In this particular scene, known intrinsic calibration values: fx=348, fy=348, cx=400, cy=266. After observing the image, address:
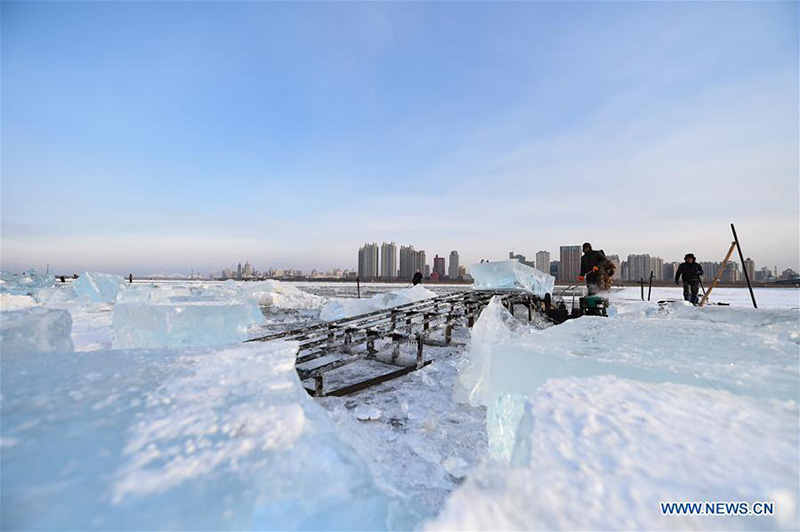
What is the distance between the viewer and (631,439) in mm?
1356

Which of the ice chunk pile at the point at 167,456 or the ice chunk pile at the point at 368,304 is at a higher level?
the ice chunk pile at the point at 167,456

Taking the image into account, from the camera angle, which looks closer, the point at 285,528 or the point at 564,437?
the point at 285,528

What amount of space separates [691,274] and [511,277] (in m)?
5.17

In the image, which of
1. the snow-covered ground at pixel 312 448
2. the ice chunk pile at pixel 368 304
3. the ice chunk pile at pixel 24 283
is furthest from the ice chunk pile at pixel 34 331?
the ice chunk pile at pixel 24 283

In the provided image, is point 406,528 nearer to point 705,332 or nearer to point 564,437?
point 564,437

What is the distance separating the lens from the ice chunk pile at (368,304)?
34.1ft

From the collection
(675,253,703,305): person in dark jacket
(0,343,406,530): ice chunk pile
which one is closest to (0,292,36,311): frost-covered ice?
(0,343,406,530): ice chunk pile

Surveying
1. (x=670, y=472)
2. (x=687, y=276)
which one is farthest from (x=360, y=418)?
(x=687, y=276)

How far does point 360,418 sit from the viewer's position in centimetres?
372

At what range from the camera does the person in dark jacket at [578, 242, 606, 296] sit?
8211mm

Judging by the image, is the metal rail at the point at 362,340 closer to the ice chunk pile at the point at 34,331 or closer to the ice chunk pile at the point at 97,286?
the ice chunk pile at the point at 34,331

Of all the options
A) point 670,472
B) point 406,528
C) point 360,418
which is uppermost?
point 670,472

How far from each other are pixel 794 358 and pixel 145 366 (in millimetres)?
4268

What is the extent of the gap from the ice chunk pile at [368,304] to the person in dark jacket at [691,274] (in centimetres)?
683
